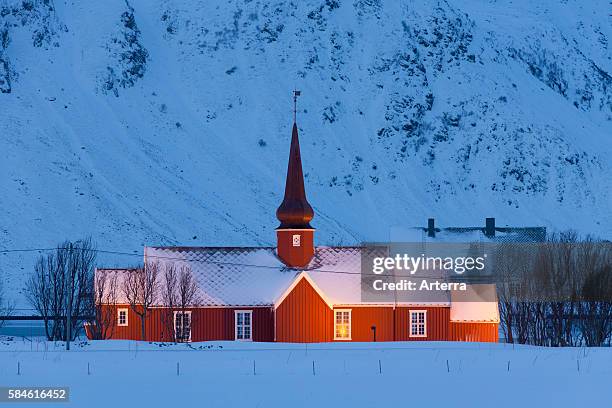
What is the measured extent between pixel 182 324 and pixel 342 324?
885 cm

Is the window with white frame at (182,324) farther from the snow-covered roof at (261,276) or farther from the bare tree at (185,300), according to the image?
the snow-covered roof at (261,276)

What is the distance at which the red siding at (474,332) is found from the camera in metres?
71.9

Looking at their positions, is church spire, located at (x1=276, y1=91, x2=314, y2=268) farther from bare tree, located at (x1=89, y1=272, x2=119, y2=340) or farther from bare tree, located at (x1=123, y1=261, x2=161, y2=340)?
bare tree, located at (x1=89, y1=272, x2=119, y2=340)

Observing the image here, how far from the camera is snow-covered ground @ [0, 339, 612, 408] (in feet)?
117

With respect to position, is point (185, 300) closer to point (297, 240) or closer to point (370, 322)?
point (297, 240)

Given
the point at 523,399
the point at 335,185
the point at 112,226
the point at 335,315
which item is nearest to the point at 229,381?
the point at 523,399

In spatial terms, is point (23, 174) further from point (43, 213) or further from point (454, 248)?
point (454, 248)

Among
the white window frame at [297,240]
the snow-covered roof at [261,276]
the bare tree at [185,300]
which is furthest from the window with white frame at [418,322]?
the bare tree at [185,300]

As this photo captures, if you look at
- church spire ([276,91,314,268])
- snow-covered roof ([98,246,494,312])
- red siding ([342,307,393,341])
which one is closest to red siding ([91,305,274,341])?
snow-covered roof ([98,246,494,312])

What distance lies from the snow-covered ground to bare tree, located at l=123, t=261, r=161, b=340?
12945 mm

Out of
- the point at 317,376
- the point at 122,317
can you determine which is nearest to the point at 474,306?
the point at 122,317

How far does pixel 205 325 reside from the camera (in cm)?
7144

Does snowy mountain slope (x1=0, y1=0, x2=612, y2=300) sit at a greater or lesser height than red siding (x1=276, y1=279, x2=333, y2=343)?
greater

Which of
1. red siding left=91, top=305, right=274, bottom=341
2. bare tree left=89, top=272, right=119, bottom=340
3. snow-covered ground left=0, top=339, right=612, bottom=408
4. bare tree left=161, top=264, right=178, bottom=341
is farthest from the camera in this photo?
red siding left=91, top=305, right=274, bottom=341
